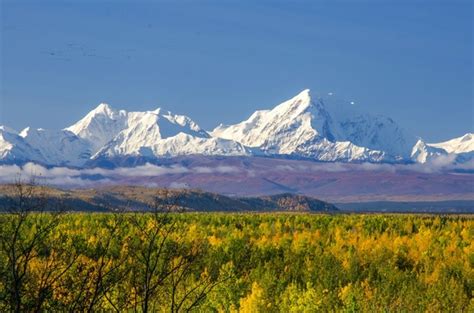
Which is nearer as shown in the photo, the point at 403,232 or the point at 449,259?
the point at 449,259

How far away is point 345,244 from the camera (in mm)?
39594

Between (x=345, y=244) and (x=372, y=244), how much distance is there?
140 cm

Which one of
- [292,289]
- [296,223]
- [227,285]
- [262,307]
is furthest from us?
[296,223]

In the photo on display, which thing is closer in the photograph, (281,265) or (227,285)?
(227,285)

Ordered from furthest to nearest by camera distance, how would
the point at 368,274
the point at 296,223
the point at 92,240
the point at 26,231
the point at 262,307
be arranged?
the point at 296,223
the point at 26,231
the point at 92,240
the point at 368,274
the point at 262,307

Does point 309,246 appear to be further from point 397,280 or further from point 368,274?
point 397,280

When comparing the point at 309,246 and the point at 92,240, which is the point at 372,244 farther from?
the point at 92,240

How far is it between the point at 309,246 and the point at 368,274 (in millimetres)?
5957

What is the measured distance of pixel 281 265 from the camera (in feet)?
112

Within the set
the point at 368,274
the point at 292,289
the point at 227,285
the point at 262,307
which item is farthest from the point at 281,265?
the point at 262,307

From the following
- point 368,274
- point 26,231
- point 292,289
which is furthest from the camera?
point 26,231

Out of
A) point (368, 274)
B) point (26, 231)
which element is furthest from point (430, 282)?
point (26, 231)

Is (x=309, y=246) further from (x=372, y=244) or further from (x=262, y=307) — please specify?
(x=262, y=307)

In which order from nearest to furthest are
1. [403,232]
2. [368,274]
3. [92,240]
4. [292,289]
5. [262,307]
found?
[262,307]
[292,289]
[368,274]
[92,240]
[403,232]
